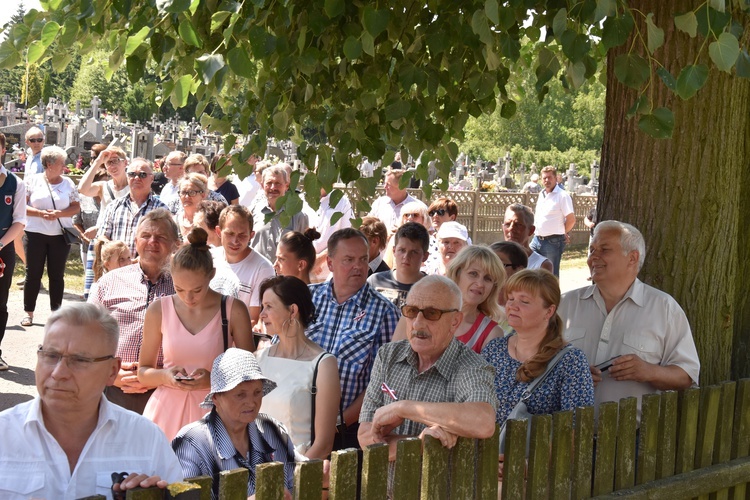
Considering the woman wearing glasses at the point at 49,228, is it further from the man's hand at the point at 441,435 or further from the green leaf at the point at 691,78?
the green leaf at the point at 691,78

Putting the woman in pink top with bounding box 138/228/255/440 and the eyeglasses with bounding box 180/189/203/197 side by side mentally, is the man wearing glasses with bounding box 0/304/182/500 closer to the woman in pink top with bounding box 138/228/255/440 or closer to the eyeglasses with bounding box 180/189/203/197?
the woman in pink top with bounding box 138/228/255/440

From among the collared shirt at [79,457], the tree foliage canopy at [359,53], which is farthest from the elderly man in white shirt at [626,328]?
the collared shirt at [79,457]

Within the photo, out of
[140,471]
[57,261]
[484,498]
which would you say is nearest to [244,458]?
[140,471]

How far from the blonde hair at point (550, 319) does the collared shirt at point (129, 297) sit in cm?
210

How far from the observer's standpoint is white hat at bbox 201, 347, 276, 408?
3.55 meters

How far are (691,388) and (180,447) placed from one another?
2.44 metres

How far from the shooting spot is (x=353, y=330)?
5.05 meters

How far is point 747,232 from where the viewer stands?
18.9ft

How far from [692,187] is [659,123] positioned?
→ 4.72 ft

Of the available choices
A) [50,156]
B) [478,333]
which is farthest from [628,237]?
[50,156]

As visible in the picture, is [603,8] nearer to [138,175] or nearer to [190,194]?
[190,194]

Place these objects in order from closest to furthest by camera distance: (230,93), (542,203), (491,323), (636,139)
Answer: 1. (491,323)
2. (636,139)
3. (230,93)
4. (542,203)

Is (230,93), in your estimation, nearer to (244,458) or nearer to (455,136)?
(455,136)

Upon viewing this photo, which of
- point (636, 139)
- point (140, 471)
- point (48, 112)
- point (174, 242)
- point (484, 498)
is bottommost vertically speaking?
point (484, 498)
